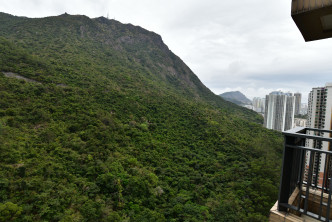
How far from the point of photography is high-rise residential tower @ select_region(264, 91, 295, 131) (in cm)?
4681

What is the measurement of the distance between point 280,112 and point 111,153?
50.7 meters

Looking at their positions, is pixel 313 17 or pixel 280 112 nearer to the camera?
pixel 313 17

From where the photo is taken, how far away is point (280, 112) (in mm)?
47875

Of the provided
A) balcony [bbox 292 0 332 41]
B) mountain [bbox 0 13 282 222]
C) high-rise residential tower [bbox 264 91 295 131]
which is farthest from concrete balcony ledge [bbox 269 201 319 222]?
high-rise residential tower [bbox 264 91 295 131]

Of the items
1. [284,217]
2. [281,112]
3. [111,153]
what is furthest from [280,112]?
[284,217]

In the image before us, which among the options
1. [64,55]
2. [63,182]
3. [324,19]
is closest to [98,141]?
[63,182]

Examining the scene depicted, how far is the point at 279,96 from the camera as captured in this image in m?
48.9

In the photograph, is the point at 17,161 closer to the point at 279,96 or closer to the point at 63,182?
the point at 63,182

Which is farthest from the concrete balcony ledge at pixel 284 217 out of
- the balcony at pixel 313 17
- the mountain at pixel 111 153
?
the mountain at pixel 111 153

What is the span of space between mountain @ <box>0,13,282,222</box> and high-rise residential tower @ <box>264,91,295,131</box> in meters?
25.9

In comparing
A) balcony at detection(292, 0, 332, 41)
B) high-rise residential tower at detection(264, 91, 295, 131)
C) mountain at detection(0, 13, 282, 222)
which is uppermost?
high-rise residential tower at detection(264, 91, 295, 131)

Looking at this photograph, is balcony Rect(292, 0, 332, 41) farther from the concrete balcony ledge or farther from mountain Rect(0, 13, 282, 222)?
mountain Rect(0, 13, 282, 222)

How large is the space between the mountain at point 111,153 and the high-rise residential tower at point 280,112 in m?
25.9

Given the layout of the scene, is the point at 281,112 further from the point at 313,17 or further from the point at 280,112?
the point at 313,17
